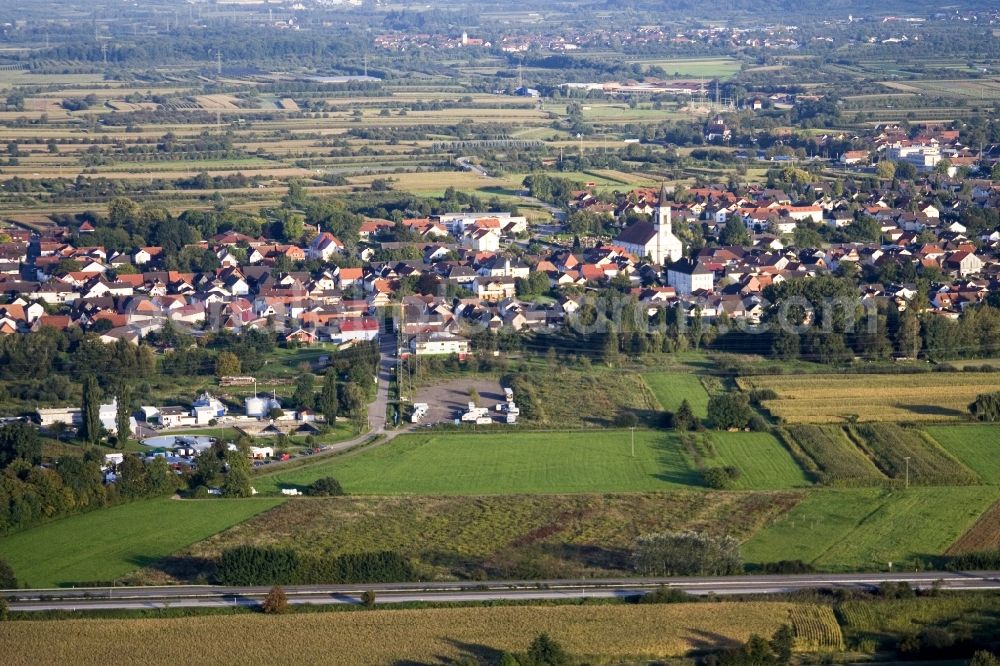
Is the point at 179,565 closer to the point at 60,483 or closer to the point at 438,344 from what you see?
the point at 60,483

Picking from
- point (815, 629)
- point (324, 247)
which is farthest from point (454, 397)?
point (324, 247)

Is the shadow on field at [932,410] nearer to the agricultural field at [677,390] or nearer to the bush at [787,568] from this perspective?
the agricultural field at [677,390]

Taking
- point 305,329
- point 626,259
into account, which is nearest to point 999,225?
point 626,259

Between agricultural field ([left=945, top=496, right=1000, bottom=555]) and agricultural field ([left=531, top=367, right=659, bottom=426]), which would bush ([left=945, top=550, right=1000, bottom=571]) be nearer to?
agricultural field ([left=945, top=496, right=1000, bottom=555])

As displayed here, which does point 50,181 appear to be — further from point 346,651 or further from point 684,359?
point 346,651

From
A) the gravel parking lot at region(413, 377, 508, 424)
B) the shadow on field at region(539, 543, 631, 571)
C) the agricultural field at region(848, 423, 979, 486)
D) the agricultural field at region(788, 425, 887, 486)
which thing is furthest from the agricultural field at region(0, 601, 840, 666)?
the gravel parking lot at region(413, 377, 508, 424)
